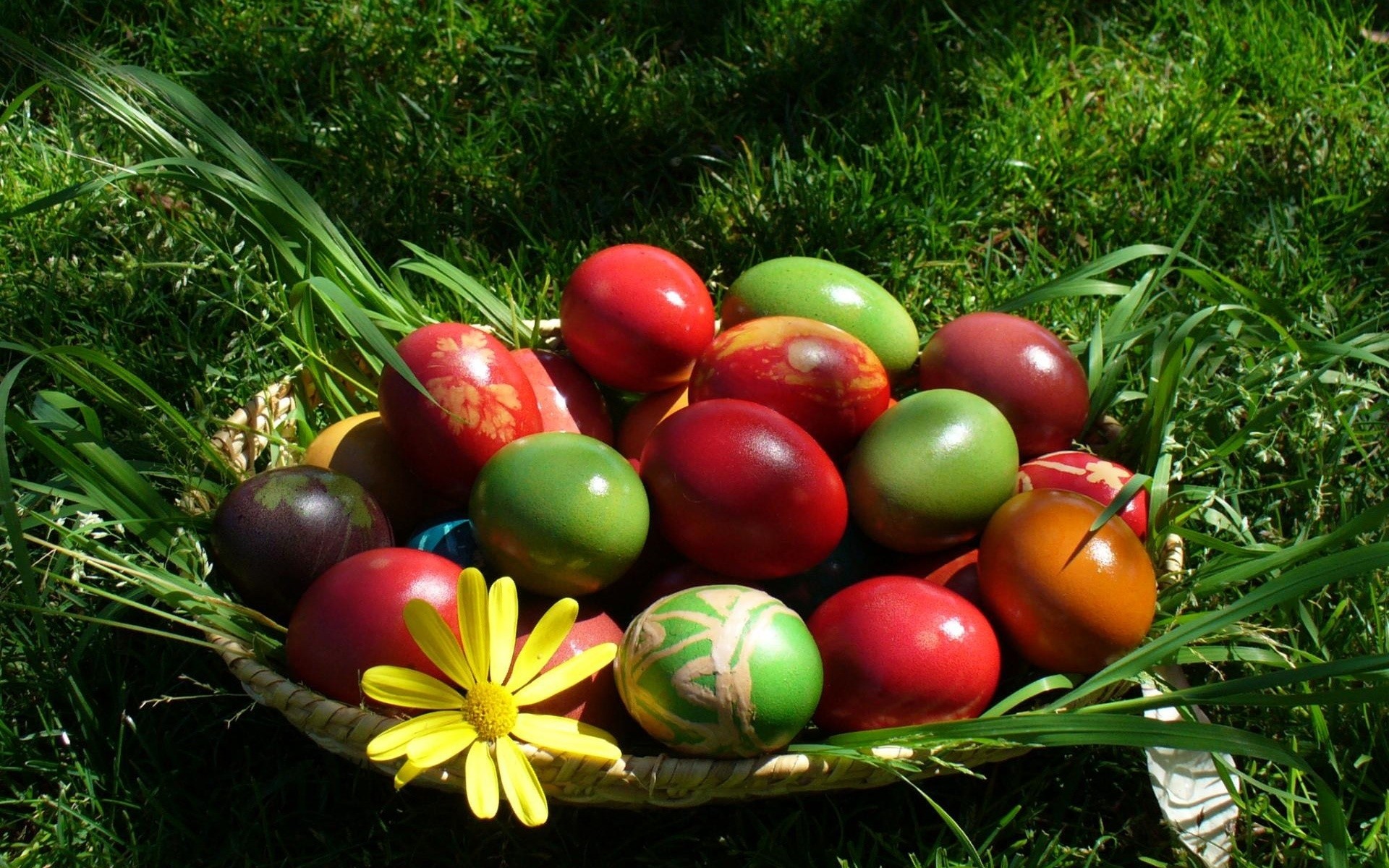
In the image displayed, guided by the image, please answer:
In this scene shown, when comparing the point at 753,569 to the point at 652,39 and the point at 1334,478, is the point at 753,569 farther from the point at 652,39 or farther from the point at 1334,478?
the point at 652,39

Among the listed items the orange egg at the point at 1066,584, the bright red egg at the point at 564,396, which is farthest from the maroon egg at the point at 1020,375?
the bright red egg at the point at 564,396

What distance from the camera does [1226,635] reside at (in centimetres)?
175

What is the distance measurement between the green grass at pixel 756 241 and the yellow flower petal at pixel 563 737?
310mm

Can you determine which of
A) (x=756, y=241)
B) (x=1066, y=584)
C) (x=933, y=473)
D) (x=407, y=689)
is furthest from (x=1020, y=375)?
(x=407, y=689)

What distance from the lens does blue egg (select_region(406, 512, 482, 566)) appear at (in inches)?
69.6

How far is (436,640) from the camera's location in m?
1.48

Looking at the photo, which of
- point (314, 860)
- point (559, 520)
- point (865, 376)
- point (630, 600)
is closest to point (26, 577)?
point (314, 860)

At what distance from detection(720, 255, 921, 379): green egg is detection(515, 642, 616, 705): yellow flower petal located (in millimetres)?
710

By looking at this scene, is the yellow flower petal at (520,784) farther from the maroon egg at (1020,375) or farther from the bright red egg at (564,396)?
the maroon egg at (1020,375)

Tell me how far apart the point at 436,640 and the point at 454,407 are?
0.41 m

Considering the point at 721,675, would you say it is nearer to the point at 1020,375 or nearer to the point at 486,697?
the point at 486,697

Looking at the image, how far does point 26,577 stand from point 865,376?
117 centimetres

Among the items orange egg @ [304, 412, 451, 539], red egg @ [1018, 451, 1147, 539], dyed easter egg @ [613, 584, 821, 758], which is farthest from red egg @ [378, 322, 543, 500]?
red egg @ [1018, 451, 1147, 539]

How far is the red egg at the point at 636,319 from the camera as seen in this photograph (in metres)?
1.91
